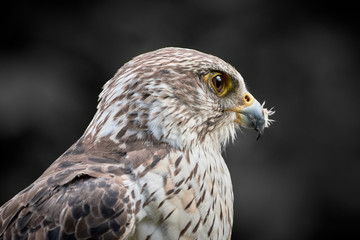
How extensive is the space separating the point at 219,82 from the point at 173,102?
286 mm

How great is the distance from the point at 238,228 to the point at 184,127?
302 centimetres

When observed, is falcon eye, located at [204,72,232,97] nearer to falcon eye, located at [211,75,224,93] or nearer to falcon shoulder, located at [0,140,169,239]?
falcon eye, located at [211,75,224,93]

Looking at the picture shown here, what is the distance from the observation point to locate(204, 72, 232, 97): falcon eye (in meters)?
2.70

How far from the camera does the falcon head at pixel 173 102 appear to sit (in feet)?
8.25

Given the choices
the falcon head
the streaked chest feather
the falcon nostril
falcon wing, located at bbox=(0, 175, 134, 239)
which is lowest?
falcon wing, located at bbox=(0, 175, 134, 239)

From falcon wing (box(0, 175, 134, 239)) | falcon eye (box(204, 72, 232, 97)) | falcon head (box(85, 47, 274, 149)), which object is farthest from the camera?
falcon eye (box(204, 72, 232, 97))

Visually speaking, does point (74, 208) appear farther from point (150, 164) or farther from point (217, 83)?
point (217, 83)

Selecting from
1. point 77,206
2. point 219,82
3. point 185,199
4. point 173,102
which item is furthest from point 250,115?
point 77,206

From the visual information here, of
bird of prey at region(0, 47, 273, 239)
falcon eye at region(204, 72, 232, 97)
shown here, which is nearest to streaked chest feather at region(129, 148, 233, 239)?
bird of prey at region(0, 47, 273, 239)

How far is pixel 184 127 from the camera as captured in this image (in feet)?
8.32

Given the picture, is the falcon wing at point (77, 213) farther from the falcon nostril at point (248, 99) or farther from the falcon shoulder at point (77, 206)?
the falcon nostril at point (248, 99)

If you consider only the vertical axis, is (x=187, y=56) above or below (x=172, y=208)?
above

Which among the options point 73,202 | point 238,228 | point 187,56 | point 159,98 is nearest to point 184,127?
point 159,98

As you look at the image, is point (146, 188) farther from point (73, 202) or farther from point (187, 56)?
point (187, 56)
